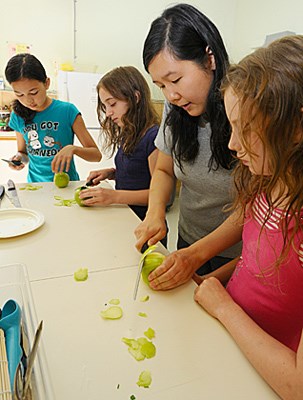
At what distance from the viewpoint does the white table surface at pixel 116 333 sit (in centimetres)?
52

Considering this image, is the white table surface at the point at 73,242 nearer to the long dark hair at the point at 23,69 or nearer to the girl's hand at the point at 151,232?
the girl's hand at the point at 151,232

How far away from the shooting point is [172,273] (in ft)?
2.53

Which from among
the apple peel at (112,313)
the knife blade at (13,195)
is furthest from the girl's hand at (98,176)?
the apple peel at (112,313)

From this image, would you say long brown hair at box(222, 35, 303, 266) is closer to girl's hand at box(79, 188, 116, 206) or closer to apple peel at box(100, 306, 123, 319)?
apple peel at box(100, 306, 123, 319)

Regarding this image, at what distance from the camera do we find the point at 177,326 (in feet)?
2.14

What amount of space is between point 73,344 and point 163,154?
0.78 m

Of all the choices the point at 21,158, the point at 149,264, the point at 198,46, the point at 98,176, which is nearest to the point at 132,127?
the point at 98,176

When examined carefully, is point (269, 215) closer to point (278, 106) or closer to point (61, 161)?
point (278, 106)

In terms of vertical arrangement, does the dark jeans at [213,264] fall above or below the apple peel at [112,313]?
below

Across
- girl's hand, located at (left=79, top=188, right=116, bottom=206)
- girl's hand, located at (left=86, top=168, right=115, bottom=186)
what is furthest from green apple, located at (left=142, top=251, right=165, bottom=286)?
girl's hand, located at (left=86, top=168, right=115, bottom=186)

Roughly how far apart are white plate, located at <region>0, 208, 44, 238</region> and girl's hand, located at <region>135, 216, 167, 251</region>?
0.35 m

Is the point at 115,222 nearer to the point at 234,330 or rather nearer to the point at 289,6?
the point at 234,330

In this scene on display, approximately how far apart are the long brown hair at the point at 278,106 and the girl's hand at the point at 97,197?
75 centimetres

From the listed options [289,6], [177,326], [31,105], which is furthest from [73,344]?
[289,6]
